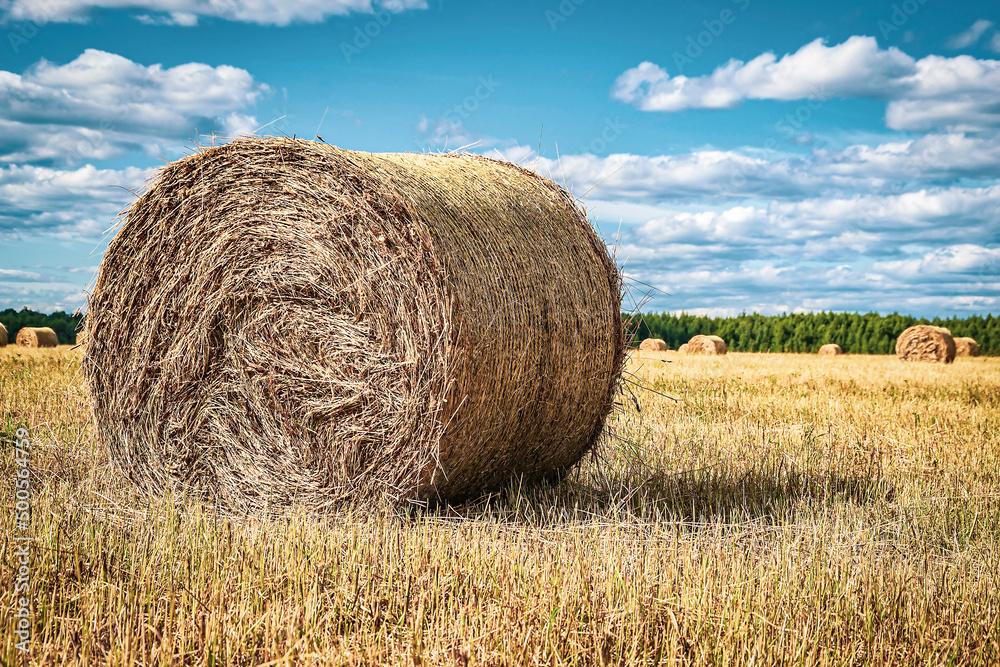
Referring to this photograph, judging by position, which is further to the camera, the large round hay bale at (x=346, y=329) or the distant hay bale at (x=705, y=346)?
the distant hay bale at (x=705, y=346)

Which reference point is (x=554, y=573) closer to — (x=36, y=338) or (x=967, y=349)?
(x=36, y=338)

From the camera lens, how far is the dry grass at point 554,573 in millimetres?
3184

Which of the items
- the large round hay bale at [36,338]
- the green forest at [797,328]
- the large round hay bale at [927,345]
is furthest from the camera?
the green forest at [797,328]

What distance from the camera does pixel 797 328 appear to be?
35.7m

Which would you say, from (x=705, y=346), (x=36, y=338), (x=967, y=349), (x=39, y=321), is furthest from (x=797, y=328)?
(x=39, y=321)

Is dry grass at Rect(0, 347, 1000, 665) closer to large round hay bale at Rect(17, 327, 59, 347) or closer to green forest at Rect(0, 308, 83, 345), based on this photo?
large round hay bale at Rect(17, 327, 59, 347)

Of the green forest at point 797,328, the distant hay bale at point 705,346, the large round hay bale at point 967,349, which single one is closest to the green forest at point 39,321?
the green forest at point 797,328

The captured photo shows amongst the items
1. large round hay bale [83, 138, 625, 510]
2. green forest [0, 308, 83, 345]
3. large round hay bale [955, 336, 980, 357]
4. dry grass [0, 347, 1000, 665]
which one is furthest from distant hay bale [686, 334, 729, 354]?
green forest [0, 308, 83, 345]

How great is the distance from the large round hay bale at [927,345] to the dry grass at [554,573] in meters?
16.7

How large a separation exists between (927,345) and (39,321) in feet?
102

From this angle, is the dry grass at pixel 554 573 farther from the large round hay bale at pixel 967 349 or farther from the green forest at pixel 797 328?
the green forest at pixel 797 328

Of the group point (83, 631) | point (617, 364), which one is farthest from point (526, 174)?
point (83, 631)

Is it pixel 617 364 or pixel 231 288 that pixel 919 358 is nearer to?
pixel 617 364

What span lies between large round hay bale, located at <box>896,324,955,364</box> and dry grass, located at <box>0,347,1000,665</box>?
1674 centimetres
